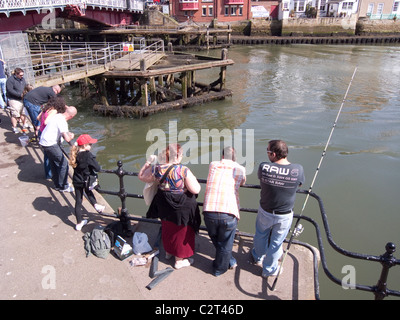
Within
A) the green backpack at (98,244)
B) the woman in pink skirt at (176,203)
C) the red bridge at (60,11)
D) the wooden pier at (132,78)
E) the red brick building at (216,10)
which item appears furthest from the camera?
the red brick building at (216,10)

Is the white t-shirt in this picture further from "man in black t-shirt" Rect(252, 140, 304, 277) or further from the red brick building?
the red brick building

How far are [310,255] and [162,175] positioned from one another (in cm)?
233

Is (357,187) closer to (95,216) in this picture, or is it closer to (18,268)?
(95,216)

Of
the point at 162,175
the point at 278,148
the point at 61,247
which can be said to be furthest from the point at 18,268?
the point at 278,148

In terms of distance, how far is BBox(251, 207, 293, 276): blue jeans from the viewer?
12.8 ft

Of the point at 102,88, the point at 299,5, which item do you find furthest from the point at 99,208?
the point at 299,5

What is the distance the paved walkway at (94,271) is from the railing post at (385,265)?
89 cm

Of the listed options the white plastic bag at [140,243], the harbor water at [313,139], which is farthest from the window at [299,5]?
the white plastic bag at [140,243]

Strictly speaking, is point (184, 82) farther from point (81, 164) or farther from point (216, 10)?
point (216, 10)

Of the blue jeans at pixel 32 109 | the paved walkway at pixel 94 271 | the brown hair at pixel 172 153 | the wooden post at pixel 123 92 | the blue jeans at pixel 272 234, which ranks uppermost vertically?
the brown hair at pixel 172 153

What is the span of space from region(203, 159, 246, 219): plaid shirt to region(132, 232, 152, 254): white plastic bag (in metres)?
1.20

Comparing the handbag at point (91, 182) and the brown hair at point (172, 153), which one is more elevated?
the brown hair at point (172, 153)

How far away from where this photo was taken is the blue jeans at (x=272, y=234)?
12.8 ft

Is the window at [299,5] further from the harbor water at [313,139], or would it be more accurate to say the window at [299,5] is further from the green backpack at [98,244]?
the green backpack at [98,244]
